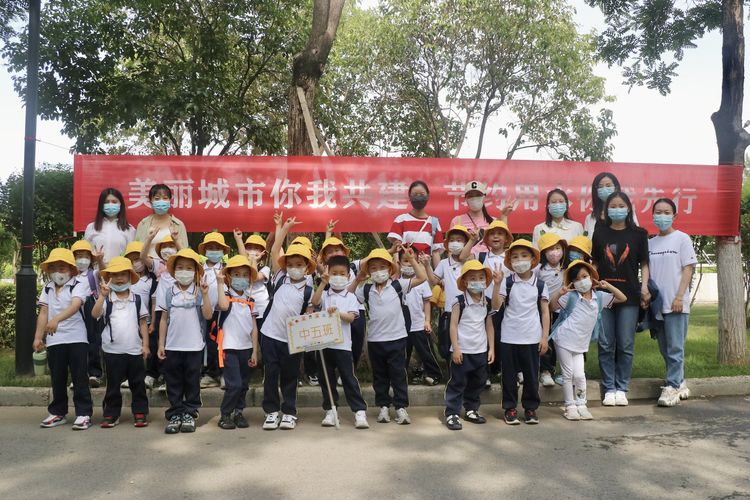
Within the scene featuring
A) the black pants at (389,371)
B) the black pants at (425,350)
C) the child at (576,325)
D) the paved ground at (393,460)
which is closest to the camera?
the paved ground at (393,460)

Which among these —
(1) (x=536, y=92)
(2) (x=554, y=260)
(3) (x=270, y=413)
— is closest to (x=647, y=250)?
(2) (x=554, y=260)

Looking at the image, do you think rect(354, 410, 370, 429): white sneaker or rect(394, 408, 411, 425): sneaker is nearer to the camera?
rect(354, 410, 370, 429): white sneaker

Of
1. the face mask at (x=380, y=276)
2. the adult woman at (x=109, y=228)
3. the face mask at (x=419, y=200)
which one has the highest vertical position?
the face mask at (x=419, y=200)

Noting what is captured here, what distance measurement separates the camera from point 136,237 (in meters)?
6.45


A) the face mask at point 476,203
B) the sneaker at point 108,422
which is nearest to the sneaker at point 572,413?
the face mask at point 476,203

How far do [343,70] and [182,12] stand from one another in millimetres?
6129

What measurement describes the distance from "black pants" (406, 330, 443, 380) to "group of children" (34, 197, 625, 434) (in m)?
0.47

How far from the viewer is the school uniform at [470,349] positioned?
5.35 meters

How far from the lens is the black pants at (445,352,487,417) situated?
17.4 ft

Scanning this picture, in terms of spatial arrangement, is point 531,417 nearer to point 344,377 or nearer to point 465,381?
point 465,381

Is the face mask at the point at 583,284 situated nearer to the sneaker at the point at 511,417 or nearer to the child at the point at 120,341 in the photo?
the sneaker at the point at 511,417

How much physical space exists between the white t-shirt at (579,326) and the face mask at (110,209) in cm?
421

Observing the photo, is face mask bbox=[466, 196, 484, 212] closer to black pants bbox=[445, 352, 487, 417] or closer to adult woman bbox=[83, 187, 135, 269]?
black pants bbox=[445, 352, 487, 417]

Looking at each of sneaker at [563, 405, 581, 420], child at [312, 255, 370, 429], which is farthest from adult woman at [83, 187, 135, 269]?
sneaker at [563, 405, 581, 420]
